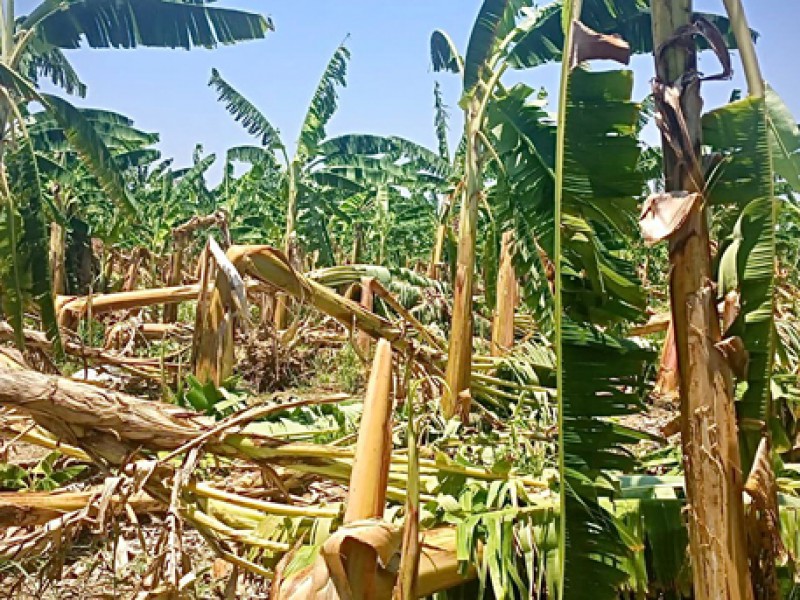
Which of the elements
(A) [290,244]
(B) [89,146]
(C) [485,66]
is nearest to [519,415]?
(C) [485,66]

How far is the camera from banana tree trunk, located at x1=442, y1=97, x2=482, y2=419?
15.2 ft

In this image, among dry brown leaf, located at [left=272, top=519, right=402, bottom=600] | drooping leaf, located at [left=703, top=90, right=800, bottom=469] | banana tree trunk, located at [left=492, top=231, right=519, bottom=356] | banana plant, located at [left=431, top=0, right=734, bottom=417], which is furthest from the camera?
banana tree trunk, located at [left=492, top=231, right=519, bottom=356]

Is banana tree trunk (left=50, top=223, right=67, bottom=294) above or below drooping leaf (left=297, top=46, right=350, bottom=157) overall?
below

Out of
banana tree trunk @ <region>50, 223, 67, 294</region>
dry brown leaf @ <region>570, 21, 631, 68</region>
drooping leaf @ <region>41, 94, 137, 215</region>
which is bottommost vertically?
dry brown leaf @ <region>570, 21, 631, 68</region>

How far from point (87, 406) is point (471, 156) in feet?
10.5

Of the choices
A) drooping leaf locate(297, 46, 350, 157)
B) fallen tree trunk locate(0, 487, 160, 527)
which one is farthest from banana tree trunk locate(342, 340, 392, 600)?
drooping leaf locate(297, 46, 350, 157)

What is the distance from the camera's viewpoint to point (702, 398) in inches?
70.7

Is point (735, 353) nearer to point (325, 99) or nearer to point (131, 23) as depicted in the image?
point (131, 23)

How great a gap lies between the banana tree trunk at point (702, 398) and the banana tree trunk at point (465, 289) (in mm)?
2737

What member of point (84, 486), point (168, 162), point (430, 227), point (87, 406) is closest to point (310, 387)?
point (84, 486)

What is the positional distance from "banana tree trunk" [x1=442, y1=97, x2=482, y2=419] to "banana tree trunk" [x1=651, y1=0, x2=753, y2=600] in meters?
2.74

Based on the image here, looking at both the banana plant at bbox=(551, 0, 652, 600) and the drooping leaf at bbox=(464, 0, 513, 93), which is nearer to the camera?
the banana plant at bbox=(551, 0, 652, 600)

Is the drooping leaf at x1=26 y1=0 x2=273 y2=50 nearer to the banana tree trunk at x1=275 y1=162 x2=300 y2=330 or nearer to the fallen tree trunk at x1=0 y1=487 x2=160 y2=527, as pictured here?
the banana tree trunk at x1=275 y1=162 x2=300 y2=330

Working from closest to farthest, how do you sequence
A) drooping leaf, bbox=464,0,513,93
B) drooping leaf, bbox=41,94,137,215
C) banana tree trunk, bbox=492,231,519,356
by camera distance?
drooping leaf, bbox=464,0,513,93 → drooping leaf, bbox=41,94,137,215 → banana tree trunk, bbox=492,231,519,356
